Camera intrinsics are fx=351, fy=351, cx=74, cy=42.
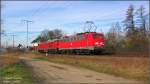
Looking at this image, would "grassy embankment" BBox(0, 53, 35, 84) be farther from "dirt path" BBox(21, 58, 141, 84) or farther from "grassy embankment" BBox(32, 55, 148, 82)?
"grassy embankment" BBox(32, 55, 148, 82)

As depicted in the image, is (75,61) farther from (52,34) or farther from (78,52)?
(52,34)

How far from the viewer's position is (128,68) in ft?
87.3

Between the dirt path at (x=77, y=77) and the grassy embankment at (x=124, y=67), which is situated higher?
the grassy embankment at (x=124, y=67)

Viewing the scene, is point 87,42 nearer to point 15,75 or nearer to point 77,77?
point 15,75

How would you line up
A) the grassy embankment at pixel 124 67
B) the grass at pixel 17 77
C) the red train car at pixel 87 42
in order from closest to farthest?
1. the grass at pixel 17 77
2. the grassy embankment at pixel 124 67
3. the red train car at pixel 87 42

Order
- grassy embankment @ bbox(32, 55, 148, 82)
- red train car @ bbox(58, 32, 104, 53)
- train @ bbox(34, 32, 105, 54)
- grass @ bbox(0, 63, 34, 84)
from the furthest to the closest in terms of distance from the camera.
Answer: train @ bbox(34, 32, 105, 54)
red train car @ bbox(58, 32, 104, 53)
grassy embankment @ bbox(32, 55, 148, 82)
grass @ bbox(0, 63, 34, 84)

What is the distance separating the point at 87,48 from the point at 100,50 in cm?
219

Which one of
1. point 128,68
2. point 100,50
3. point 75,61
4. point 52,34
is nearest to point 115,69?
point 128,68

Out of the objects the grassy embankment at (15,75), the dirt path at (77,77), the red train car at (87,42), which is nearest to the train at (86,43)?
the red train car at (87,42)

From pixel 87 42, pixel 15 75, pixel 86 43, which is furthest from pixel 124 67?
pixel 86 43

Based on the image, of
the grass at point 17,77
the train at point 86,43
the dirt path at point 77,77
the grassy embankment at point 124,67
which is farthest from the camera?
the train at point 86,43

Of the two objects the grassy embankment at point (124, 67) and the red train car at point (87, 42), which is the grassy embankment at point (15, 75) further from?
the red train car at point (87, 42)

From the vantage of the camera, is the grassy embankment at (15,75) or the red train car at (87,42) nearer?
the grassy embankment at (15,75)

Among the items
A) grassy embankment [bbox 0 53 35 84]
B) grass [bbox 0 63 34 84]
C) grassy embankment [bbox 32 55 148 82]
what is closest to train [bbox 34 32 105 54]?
grassy embankment [bbox 32 55 148 82]
